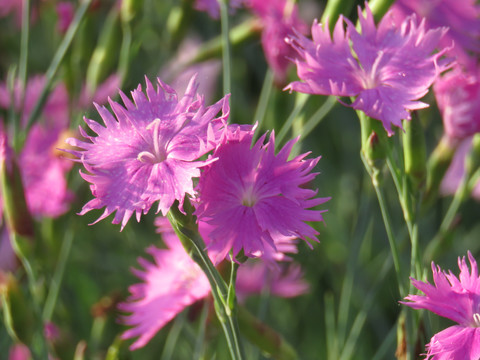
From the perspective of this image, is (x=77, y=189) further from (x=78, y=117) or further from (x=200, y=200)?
(x=200, y=200)

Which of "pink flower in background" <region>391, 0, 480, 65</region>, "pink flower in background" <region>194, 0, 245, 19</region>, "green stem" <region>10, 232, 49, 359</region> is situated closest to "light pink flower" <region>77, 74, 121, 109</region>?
"pink flower in background" <region>194, 0, 245, 19</region>

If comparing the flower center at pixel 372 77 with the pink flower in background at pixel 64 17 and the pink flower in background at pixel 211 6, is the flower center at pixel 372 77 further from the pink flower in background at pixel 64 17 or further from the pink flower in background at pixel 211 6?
the pink flower in background at pixel 64 17

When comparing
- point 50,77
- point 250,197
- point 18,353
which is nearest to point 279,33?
point 50,77

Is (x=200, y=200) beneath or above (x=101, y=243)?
above

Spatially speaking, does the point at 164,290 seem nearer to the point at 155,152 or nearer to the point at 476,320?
the point at 155,152

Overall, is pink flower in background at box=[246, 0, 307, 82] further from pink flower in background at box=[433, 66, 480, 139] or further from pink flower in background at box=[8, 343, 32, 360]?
pink flower in background at box=[8, 343, 32, 360]

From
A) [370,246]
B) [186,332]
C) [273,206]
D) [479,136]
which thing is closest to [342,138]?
[370,246]
